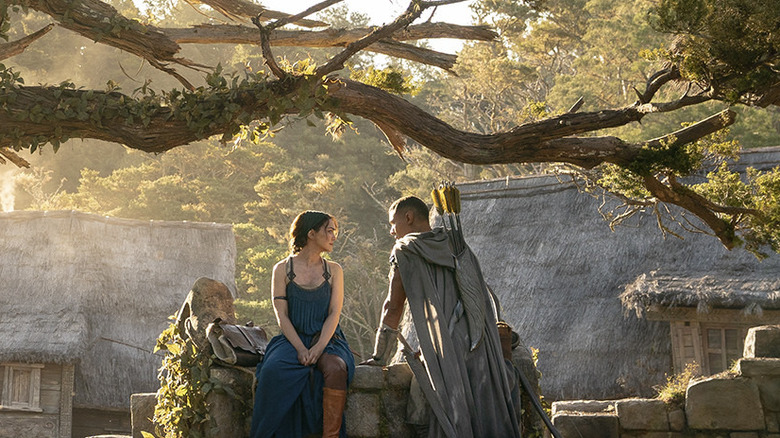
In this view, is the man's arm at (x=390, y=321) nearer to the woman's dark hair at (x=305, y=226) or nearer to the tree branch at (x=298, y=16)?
the woman's dark hair at (x=305, y=226)

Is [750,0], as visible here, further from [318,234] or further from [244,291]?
[244,291]

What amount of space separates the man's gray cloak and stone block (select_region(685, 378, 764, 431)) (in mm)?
2396

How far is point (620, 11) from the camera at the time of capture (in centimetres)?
2317

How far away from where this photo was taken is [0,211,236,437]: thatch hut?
14438 mm

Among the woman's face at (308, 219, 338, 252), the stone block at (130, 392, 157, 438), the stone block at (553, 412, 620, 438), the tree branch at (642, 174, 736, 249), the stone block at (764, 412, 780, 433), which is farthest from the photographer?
the stone block at (553, 412, 620, 438)

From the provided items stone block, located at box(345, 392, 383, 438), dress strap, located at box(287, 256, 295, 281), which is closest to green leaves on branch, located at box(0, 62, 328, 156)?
dress strap, located at box(287, 256, 295, 281)

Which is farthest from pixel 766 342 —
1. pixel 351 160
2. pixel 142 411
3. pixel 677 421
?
pixel 351 160

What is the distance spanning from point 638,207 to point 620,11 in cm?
1726

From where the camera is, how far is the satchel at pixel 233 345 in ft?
16.5

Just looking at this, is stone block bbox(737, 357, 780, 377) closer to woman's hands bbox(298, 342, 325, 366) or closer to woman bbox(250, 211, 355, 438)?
woman bbox(250, 211, 355, 438)

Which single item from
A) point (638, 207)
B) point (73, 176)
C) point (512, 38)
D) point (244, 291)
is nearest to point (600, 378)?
point (638, 207)

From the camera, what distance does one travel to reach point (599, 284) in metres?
11.9

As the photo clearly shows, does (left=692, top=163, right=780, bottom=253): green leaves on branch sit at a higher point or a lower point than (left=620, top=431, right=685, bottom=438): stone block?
higher

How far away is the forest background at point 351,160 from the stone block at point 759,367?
39.8 feet
